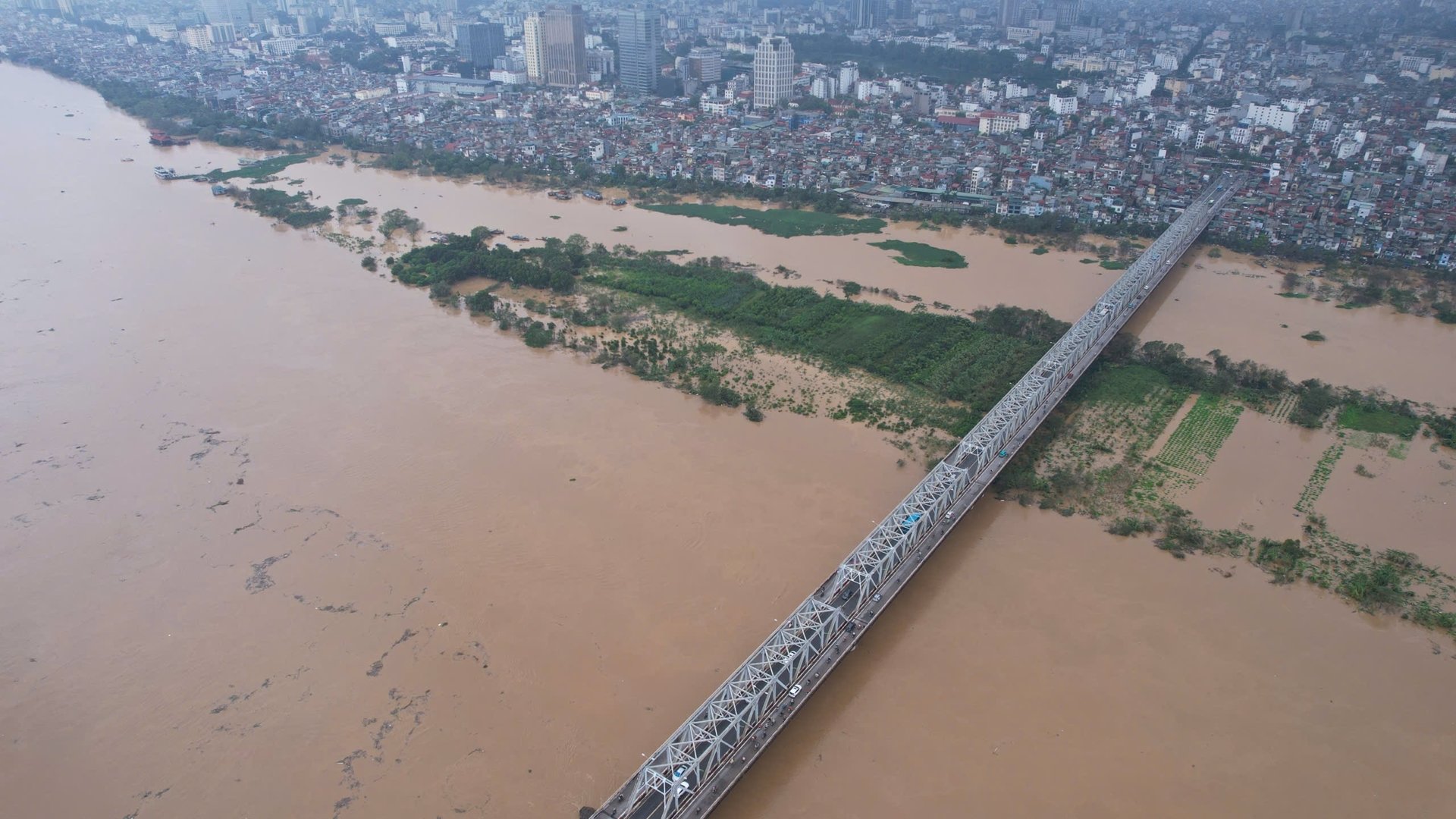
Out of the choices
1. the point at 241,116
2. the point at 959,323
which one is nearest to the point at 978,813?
the point at 959,323

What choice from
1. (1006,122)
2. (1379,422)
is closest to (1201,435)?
(1379,422)

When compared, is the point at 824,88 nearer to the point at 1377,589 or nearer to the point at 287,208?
the point at 287,208

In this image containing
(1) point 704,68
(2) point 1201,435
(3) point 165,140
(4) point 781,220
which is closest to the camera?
(2) point 1201,435

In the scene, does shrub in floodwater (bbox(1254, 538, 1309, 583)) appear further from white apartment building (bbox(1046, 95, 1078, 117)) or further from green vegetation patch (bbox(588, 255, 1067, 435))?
white apartment building (bbox(1046, 95, 1078, 117))

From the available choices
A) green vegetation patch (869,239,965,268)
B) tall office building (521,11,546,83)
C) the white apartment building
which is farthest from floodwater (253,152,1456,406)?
tall office building (521,11,546,83)

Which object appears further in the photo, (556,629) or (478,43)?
(478,43)

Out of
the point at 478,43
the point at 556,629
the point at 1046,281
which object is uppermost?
the point at 478,43

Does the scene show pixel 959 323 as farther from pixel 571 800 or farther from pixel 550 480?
pixel 571 800

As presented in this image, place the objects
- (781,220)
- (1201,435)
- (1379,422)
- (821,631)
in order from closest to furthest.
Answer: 1. (821,631)
2. (1201,435)
3. (1379,422)
4. (781,220)
